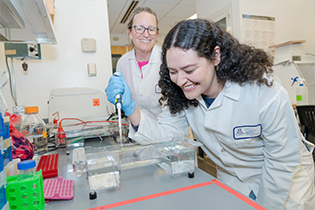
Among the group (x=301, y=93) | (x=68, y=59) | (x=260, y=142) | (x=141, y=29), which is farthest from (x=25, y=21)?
(x=301, y=93)

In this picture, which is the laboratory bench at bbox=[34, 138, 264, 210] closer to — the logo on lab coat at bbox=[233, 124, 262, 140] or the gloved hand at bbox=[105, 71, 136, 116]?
the logo on lab coat at bbox=[233, 124, 262, 140]

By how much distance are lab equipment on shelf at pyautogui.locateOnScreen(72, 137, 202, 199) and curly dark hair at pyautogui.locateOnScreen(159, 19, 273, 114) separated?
1.15ft

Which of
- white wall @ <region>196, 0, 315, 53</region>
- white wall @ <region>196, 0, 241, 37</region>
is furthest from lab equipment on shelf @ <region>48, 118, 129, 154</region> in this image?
white wall @ <region>196, 0, 315, 53</region>

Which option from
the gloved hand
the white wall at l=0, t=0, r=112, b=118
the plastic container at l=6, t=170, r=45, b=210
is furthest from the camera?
the white wall at l=0, t=0, r=112, b=118

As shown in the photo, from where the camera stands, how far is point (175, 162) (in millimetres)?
701

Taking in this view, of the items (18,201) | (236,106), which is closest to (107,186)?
(18,201)

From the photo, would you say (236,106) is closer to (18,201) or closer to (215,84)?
(215,84)

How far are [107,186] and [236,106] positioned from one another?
1.98 ft

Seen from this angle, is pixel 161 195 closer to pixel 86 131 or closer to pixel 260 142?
pixel 260 142

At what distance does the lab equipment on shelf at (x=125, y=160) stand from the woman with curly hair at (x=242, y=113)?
232 mm

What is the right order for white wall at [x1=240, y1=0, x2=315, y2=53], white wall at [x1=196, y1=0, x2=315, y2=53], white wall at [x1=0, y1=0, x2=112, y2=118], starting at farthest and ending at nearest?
white wall at [x1=240, y1=0, x2=315, y2=53], white wall at [x1=196, y1=0, x2=315, y2=53], white wall at [x1=0, y1=0, x2=112, y2=118]

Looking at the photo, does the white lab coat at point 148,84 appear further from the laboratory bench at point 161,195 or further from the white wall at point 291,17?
the white wall at point 291,17

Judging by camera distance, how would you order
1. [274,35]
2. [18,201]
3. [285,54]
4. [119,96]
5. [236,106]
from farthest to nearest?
[274,35] < [285,54] < [119,96] < [236,106] < [18,201]

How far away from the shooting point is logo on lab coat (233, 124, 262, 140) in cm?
87
